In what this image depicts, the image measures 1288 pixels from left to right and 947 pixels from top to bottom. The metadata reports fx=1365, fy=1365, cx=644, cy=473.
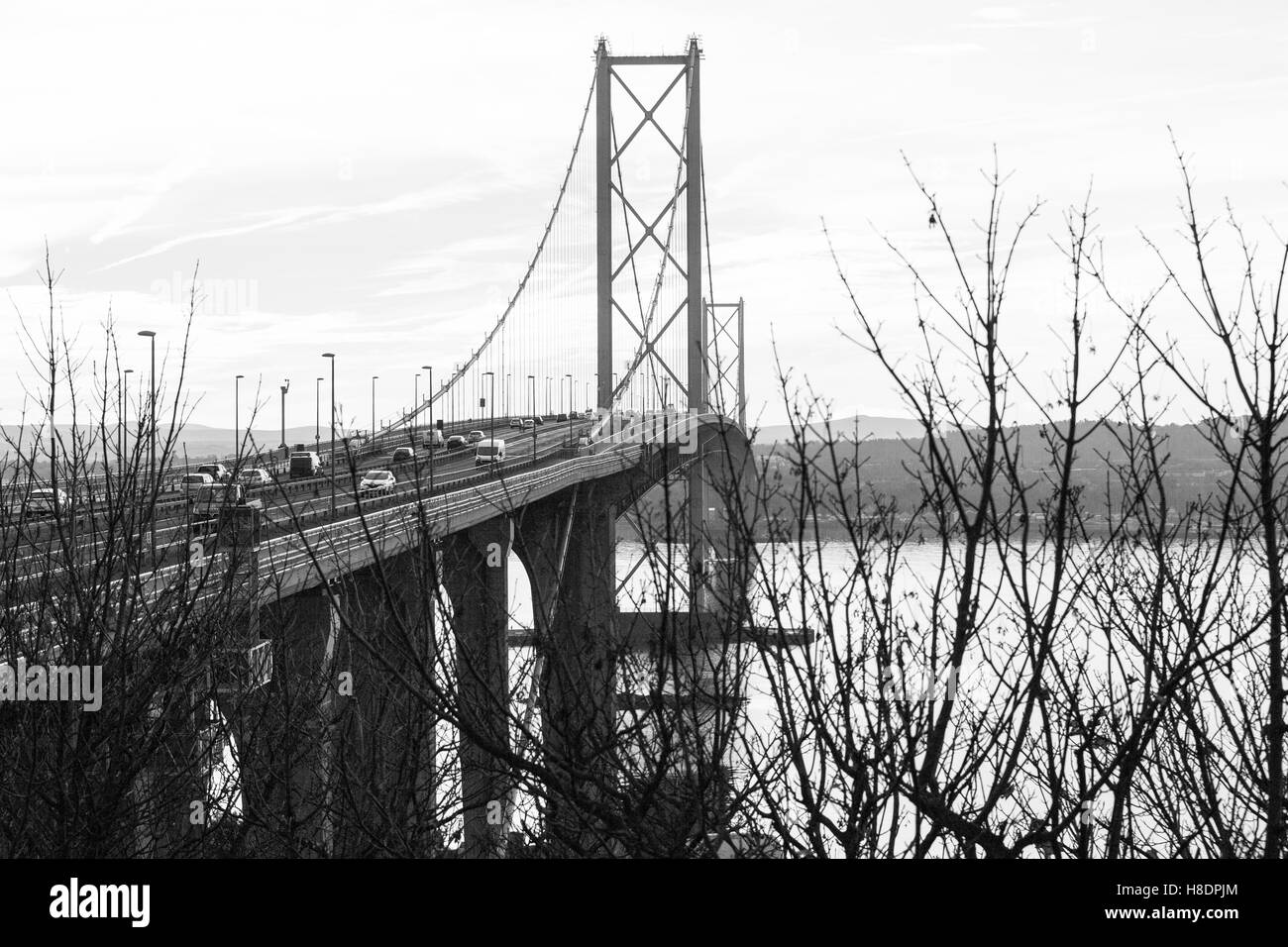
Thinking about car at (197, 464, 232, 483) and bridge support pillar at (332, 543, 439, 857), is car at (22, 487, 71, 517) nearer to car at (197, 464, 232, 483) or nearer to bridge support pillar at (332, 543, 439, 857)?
bridge support pillar at (332, 543, 439, 857)

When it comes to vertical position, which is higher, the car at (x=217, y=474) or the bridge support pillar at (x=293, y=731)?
the car at (x=217, y=474)

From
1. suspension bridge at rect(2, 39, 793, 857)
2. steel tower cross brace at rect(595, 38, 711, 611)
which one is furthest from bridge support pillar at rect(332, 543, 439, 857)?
steel tower cross brace at rect(595, 38, 711, 611)

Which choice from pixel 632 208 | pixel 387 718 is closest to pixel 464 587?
pixel 387 718

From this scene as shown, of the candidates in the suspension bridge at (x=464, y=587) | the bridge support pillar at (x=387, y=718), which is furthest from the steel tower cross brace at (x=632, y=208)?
the bridge support pillar at (x=387, y=718)

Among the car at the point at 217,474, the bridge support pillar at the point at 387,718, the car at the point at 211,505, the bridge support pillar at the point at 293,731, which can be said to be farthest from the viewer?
the car at the point at 217,474

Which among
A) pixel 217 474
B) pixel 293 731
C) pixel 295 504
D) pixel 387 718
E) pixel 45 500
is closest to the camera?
pixel 293 731

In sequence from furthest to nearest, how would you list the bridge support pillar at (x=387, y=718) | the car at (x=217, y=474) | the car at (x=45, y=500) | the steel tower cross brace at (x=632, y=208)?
the steel tower cross brace at (x=632, y=208), the car at (x=217, y=474), the car at (x=45, y=500), the bridge support pillar at (x=387, y=718)

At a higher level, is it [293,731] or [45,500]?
[45,500]

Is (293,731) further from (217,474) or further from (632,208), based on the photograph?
(632,208)

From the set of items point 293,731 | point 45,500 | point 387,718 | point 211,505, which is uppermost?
point 45,500

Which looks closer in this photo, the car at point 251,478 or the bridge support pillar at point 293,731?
the bridge support pillar at point 293,731

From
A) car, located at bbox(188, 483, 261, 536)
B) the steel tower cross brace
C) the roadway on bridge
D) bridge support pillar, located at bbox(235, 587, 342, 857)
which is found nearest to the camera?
the roadway on bridge

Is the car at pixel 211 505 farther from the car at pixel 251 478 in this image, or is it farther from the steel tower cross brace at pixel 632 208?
the steel tower cross brace at pixel 632 208
